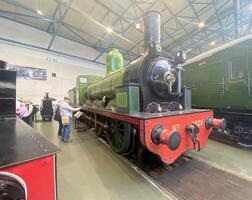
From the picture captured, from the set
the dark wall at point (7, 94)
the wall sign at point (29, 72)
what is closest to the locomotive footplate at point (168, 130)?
the dark wall at point (7, 94)

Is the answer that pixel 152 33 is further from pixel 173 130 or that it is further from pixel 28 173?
pixel 28 173

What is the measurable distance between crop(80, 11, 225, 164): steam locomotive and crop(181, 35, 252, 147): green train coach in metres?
1.51

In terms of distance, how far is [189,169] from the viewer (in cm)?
266

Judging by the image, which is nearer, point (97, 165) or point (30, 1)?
point (97, 165)

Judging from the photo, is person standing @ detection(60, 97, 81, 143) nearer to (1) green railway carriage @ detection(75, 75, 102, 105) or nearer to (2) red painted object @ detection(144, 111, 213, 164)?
(1) green railway carriage @ detection(75, 75, 102, 105)

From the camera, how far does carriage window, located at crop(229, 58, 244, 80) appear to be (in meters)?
3.69

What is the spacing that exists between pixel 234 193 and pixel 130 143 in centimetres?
167

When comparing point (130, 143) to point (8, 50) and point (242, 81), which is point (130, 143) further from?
point (8, 50)

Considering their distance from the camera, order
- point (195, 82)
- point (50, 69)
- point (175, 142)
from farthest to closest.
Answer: point (50, 69), point (195, 82), point (175, 142)

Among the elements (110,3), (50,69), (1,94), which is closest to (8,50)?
(50,69)

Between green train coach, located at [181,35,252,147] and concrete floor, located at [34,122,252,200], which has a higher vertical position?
green train coach, located at [181,35,252,147]

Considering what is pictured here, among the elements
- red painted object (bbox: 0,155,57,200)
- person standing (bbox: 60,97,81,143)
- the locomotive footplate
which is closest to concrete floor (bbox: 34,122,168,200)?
the locomotive footplate

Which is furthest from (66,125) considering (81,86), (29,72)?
(29,72)

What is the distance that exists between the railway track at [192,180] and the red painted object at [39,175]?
1611 mm
